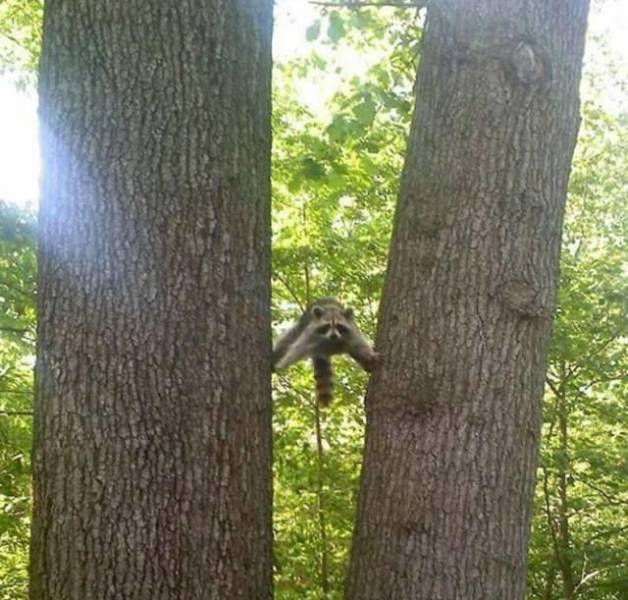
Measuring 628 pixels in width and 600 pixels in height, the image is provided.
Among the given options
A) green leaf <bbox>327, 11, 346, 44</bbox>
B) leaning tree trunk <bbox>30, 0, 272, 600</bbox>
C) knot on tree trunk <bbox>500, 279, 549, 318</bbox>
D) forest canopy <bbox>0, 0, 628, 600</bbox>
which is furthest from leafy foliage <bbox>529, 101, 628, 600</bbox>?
leaning tree trunk <bbox>30, 0, 272, 600</bbox>

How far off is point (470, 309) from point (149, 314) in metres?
0.93

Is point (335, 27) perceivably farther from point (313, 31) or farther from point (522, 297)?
point (522, 297)

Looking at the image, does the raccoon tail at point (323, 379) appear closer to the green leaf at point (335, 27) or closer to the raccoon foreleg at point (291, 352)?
the raccoon foreleg at point (291, 352)

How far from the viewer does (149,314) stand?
223 centimetres

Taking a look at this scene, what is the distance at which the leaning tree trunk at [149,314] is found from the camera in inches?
85.4

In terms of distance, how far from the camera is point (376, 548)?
2.40 metres

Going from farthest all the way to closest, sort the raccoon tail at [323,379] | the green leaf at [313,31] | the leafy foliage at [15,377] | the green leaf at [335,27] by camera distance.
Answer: the leafy foliage at [15,377] → the green leaf at [313,31] → the green leaf at [335,27] → the raccoon tail at [323,379]

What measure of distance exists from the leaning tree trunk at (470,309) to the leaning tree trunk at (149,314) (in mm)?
395

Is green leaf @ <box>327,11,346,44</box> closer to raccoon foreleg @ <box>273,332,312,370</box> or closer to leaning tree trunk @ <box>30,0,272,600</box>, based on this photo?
raccoon foreleg @ <box>273,332,312,370</box>

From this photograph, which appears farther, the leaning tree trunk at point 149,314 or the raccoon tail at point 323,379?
the raccoon tail at point 323,379

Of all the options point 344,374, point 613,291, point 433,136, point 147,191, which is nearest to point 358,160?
point 344,374

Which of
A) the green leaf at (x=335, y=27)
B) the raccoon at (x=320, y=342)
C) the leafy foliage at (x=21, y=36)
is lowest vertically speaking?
the raccoon at (x=320, y=342)

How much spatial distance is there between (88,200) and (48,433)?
0.65 metres

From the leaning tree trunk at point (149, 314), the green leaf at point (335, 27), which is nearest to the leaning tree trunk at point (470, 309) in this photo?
the leaning tree trunk at point (149, 314)
